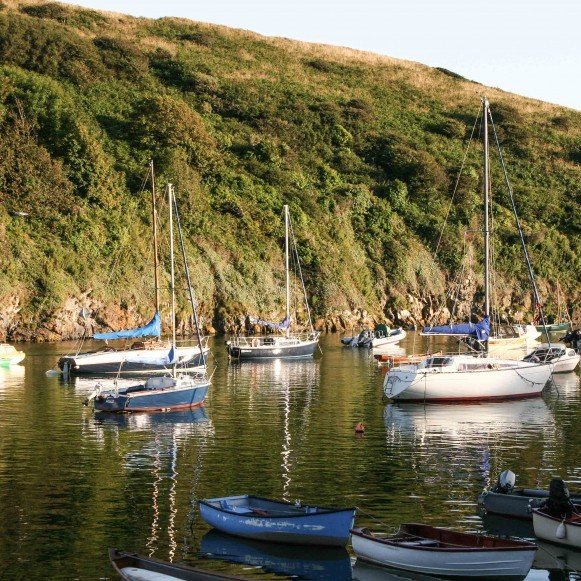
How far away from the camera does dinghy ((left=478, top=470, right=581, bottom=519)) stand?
93.5ft

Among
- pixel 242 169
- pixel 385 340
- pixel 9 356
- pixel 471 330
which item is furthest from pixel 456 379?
pixel 242 169

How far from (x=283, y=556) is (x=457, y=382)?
26283 mm

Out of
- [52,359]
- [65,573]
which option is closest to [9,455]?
[65,573]

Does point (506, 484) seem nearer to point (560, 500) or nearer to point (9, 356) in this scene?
point (560, 500)

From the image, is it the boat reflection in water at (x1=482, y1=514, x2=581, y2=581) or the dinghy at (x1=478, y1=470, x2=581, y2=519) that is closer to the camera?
the boat reflection in water at (x1=482, y1=514, x2=581, y2=581)

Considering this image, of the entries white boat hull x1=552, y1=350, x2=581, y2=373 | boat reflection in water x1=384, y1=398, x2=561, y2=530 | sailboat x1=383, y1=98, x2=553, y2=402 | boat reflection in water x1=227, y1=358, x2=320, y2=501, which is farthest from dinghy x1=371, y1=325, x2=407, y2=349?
sailboat x1=383, y1=98, x2=553, y2=402

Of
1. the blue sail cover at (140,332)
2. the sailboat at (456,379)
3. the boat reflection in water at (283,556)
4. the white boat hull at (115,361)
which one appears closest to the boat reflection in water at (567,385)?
the sailboat at (456,379)

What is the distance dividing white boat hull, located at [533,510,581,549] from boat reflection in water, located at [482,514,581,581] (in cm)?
20

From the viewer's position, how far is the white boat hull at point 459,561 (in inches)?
909

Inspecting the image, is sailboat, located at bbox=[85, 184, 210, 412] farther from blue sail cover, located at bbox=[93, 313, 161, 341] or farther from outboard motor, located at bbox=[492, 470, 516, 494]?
outboard motor, located at bbox=[492, 470, 516, 494]

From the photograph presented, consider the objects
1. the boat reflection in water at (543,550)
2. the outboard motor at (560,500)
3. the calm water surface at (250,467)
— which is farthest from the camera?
the outboard motor at (560,500)

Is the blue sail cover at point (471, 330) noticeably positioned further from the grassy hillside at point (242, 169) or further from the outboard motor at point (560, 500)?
the grassy hillside at point (242, 169)

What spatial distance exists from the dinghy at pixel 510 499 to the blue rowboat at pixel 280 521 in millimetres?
5280

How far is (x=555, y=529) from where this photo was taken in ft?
84.5
